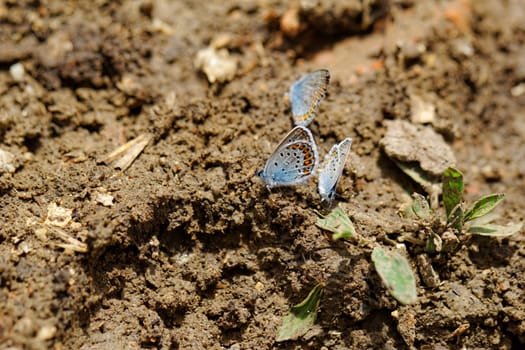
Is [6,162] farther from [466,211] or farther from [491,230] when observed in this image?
[491,230]

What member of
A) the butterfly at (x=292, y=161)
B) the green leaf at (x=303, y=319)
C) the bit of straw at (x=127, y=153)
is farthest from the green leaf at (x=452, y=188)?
the bit of straw at (x=127, y=153)

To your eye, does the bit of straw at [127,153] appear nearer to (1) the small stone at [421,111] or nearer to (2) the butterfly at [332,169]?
(2) the butterfly at [332,169]

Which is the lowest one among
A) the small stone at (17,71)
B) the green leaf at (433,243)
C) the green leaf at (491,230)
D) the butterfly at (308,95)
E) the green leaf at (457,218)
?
the green leaf at (491,230)

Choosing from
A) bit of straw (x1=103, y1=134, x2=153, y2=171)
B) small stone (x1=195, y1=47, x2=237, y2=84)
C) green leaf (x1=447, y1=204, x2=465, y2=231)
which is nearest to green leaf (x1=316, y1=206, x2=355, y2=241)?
green leaf (x1=447, y1=204, x2=465, y2=231)

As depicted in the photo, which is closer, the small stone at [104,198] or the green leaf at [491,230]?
the small stone at [104,198]

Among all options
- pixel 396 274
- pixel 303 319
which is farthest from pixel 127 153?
pixel 396 274

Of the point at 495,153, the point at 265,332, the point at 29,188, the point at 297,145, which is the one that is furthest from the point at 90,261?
the point at 495,153

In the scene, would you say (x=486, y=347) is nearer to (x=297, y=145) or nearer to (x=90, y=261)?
(x=297, y=145)

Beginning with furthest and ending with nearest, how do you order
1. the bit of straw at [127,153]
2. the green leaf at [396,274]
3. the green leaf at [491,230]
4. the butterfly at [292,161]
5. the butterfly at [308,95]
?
the butterfly at [308,95] → the bit of straw at [127,153] → the green leaf at [491,230] → the butterfly at [292,161] → the green leaf at [396,274]

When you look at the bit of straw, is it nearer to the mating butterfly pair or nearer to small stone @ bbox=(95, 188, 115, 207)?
small stone @ bbox=(95, 188, 115, 207)
